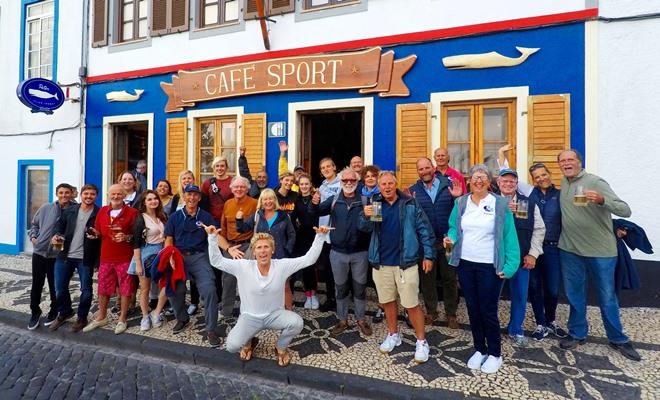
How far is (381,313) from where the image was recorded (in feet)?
16.6

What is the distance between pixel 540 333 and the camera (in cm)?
432

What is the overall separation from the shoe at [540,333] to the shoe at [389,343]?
1.50m

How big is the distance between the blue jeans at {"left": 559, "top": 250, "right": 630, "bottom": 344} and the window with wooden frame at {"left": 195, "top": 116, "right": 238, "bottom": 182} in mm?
5784

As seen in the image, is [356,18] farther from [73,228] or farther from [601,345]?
[601,345]

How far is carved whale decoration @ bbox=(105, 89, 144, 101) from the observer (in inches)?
333

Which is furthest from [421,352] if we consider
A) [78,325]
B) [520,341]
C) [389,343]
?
[78,325]

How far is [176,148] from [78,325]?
407 centimetres

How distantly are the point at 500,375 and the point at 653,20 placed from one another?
A: 4.97 metres

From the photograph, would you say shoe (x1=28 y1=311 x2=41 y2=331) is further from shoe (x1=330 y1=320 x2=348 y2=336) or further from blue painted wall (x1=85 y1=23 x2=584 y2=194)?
shoe (x1=330 y1=320 x2=348 y2=336)

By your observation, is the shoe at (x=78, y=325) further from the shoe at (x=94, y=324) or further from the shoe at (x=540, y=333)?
the shoe at (x=540, y=333)

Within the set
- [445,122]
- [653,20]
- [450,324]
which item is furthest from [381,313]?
[653,20]

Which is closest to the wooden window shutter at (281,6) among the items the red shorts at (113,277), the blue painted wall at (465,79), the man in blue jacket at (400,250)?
the blue painted wall at (465,79)

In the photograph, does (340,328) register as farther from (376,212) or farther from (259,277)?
(376,212)

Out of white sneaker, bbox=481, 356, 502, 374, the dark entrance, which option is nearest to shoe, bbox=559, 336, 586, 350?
white sneaker, bbox=481, 356, 502, 374
